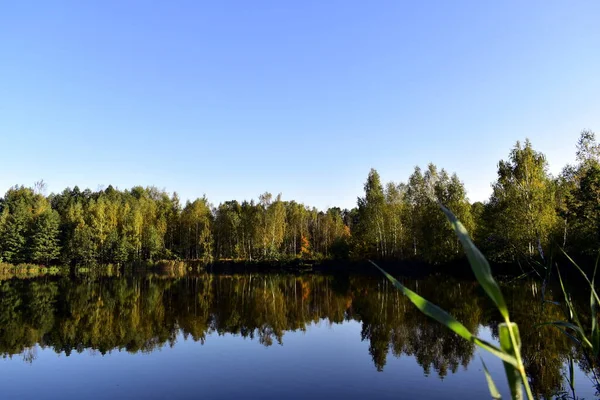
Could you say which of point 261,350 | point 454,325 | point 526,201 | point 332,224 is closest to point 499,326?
point 454,325

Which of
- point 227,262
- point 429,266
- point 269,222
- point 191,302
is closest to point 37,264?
point 227,262

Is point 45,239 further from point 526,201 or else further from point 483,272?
point 483,272

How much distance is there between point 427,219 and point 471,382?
37610 millimetres

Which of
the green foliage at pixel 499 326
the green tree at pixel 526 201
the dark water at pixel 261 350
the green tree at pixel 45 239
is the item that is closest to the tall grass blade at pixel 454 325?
the green foliage at pixel 499 326

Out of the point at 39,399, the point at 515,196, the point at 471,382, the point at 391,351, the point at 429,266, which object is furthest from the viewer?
the point at 429,266

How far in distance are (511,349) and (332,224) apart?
7565 centimetres

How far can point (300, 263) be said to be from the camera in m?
61.5

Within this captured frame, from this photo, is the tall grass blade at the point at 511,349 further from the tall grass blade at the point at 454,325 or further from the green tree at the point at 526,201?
the green tree at the point at 526,201

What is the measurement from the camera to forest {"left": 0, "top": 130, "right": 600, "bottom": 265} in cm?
3409

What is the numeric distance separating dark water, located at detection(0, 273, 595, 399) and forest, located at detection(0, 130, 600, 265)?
11.4 m

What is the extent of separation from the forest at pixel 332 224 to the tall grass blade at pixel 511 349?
Answer: 2560 cm

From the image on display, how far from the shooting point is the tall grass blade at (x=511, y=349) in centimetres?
76

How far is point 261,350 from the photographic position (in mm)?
14539

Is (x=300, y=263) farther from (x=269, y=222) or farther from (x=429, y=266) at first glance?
(x=429, y=266)
